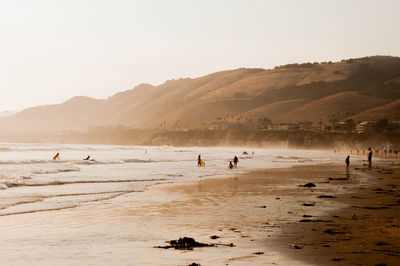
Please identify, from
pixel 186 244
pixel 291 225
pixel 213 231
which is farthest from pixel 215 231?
pixel 291 225

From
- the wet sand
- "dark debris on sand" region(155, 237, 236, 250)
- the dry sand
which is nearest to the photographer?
the wet sand

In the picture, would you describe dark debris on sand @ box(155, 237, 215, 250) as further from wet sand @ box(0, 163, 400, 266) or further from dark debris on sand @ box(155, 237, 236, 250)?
wet sand @ box(0, 163, 400, 266)

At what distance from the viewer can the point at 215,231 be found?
14.2m

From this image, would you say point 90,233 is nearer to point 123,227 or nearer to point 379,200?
point 123,227

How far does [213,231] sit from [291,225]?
9.10 ft

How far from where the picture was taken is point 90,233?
545 inches

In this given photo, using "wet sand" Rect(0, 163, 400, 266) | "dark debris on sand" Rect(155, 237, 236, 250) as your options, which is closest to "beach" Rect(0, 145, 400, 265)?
"wet sand" Rect(0, 163, 400, 266)

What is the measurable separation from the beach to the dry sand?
3cm

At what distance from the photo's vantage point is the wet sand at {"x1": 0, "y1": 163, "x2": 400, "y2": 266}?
432 inches

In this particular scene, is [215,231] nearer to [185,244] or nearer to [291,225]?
[185,244]

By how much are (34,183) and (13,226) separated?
16716 mm

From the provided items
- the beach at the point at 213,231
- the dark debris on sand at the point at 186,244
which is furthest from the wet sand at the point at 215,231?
the dark debris on sand at the point at 186,244

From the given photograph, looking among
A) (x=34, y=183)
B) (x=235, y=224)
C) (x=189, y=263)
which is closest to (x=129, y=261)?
(x=189, y=263)

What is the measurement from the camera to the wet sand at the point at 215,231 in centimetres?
1097
